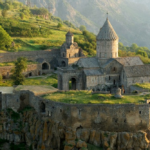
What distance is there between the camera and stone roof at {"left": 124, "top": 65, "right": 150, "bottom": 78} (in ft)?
187

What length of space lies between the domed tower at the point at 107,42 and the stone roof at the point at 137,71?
399 centimetres

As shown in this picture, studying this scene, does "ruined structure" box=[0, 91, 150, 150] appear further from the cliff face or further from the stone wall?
the stone wall

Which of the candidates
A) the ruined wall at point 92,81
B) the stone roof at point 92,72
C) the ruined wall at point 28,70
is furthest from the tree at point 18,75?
the ruined wall at point 92,81

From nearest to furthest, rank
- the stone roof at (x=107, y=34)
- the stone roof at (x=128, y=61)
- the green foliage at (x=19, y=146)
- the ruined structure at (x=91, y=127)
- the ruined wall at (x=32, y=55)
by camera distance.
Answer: the ruined structure at (x=91, y=127) < the green foliage at (x=19, y=146) < the stone roof at (x=107, y=34) < the stone roof at (x=128, y=61) < the ruined wall at (x=32, y=55)

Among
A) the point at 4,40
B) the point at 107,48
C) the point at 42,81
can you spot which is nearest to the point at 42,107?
the point at 107,48

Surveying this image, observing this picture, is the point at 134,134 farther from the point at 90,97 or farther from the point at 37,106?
the point at 37,106

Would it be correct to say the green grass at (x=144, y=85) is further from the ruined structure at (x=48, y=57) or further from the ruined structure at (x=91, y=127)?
the ruined structure at (x=48, y=57)

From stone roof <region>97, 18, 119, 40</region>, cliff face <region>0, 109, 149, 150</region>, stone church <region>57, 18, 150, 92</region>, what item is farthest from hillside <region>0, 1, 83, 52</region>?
cliff face <region>0, 109, 149, 150</region>

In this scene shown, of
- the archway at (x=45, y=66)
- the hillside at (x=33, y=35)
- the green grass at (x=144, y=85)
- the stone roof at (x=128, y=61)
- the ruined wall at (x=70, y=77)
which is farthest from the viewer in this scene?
the hillside at (x=33, y=35)

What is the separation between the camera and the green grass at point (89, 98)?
43156 mm

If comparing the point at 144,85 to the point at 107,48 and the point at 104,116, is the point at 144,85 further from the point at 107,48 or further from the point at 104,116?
the point at 104,116

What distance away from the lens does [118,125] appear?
4222cm

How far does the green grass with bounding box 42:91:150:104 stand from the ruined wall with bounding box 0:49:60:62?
3013cm

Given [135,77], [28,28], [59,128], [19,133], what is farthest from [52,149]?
[28,28]
